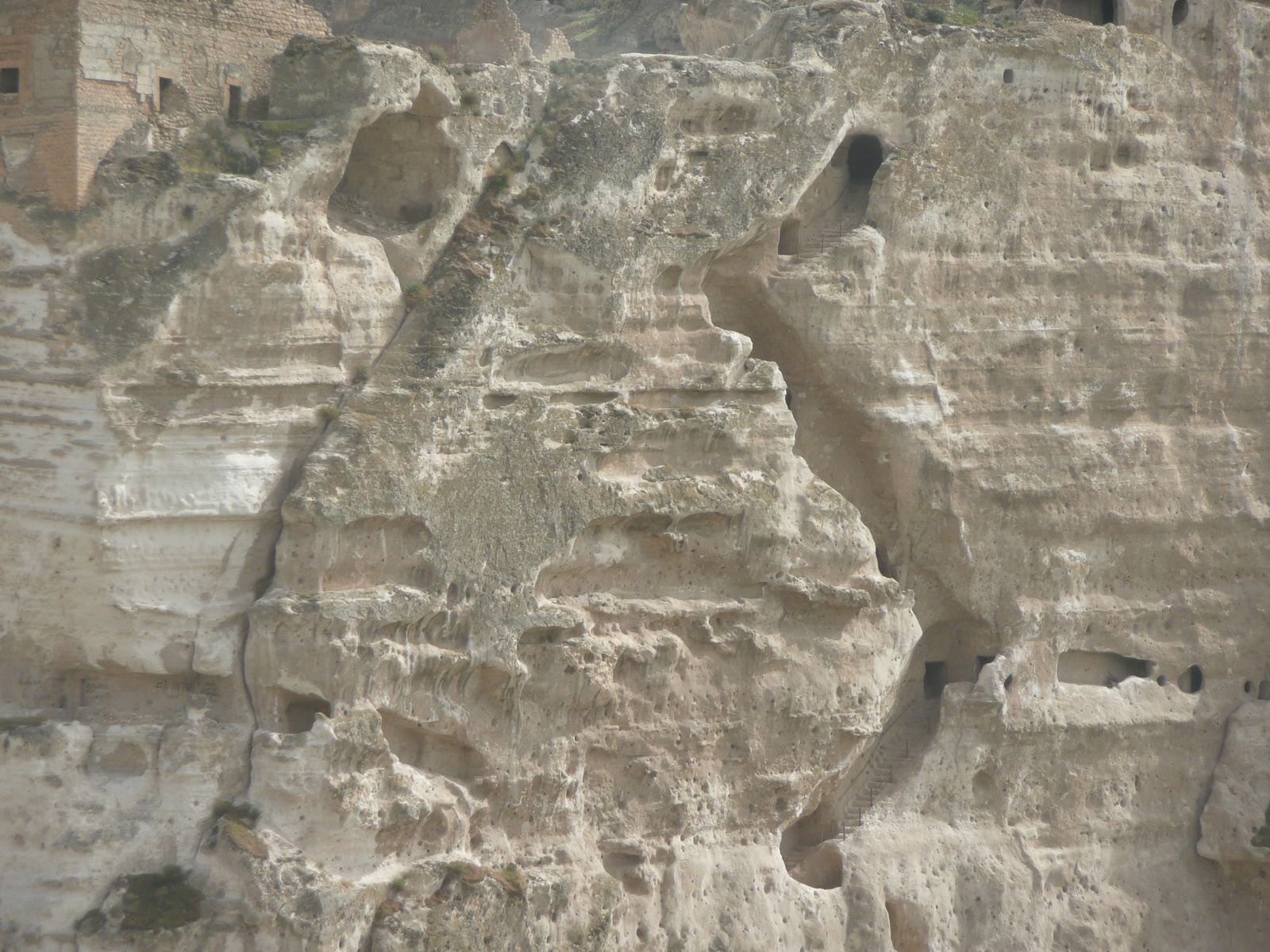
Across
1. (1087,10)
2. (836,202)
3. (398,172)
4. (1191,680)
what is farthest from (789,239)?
(1191,680)

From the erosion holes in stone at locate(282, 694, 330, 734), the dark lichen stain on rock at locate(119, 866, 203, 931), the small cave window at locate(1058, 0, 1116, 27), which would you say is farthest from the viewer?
the small cave window at locate(1058, 0, 1116, 27)

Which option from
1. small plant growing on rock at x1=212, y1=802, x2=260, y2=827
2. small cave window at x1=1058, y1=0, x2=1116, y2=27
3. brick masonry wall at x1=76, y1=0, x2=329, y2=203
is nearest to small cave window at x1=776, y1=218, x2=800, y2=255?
small cave window at x1=1058, y1=0, x2=1116, y2=27

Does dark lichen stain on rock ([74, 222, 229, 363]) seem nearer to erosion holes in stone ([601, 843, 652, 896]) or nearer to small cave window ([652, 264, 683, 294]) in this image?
small cave window ([652, 264, 683, 294])

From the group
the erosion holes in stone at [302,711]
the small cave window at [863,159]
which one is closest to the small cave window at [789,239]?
the small cave window at [863,159]

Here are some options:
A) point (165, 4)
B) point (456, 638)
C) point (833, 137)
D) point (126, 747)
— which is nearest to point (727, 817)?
point (456, 638)

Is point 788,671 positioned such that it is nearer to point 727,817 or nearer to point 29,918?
point 727,817

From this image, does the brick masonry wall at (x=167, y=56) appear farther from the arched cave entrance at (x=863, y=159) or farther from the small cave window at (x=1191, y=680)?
the small cave window at (x=1191, y=680)

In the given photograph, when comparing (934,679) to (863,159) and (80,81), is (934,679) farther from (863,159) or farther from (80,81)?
(80,81)
